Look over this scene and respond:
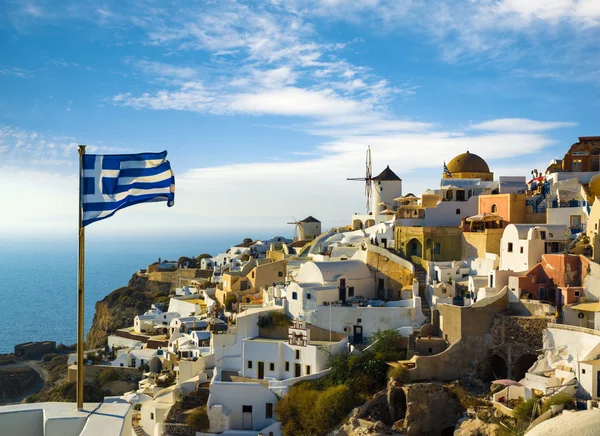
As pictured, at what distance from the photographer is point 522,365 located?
2584cm

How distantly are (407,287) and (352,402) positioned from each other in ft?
Result: 26.8

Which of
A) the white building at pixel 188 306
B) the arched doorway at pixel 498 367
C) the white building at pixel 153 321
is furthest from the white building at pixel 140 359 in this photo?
the arched doorway at pixel 498 367

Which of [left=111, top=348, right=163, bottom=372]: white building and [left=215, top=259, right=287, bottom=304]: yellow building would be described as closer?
[left=111, top=348, right=163, bottom=372]: white building

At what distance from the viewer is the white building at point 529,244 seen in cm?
2881

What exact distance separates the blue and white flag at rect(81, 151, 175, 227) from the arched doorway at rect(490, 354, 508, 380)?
1842 centimetres

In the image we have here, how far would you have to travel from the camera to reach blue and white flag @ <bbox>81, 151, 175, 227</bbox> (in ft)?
35.8

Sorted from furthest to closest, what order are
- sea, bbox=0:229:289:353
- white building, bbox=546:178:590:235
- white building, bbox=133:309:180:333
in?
sea, bbox=0:229:289:353 → white building, bbox=133:309:180:333 → white building, bbox=546:178:590:235

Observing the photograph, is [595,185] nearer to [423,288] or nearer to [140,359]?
[423,288]

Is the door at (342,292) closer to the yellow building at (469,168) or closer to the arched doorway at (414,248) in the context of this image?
the arched doorway at (414,248)

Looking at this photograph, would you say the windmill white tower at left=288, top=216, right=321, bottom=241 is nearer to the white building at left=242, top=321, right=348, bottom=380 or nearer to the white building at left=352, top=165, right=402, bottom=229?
the white building at left=352, top=165, right=402, bottom=229

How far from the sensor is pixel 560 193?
34.4 meters

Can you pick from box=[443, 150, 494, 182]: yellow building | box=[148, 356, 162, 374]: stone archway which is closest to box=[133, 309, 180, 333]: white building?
box=[148, 356, 162, 374]: stone archway

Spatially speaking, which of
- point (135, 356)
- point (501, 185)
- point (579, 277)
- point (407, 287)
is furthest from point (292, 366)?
point (501, 185)

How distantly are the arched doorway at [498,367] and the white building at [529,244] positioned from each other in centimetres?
477
